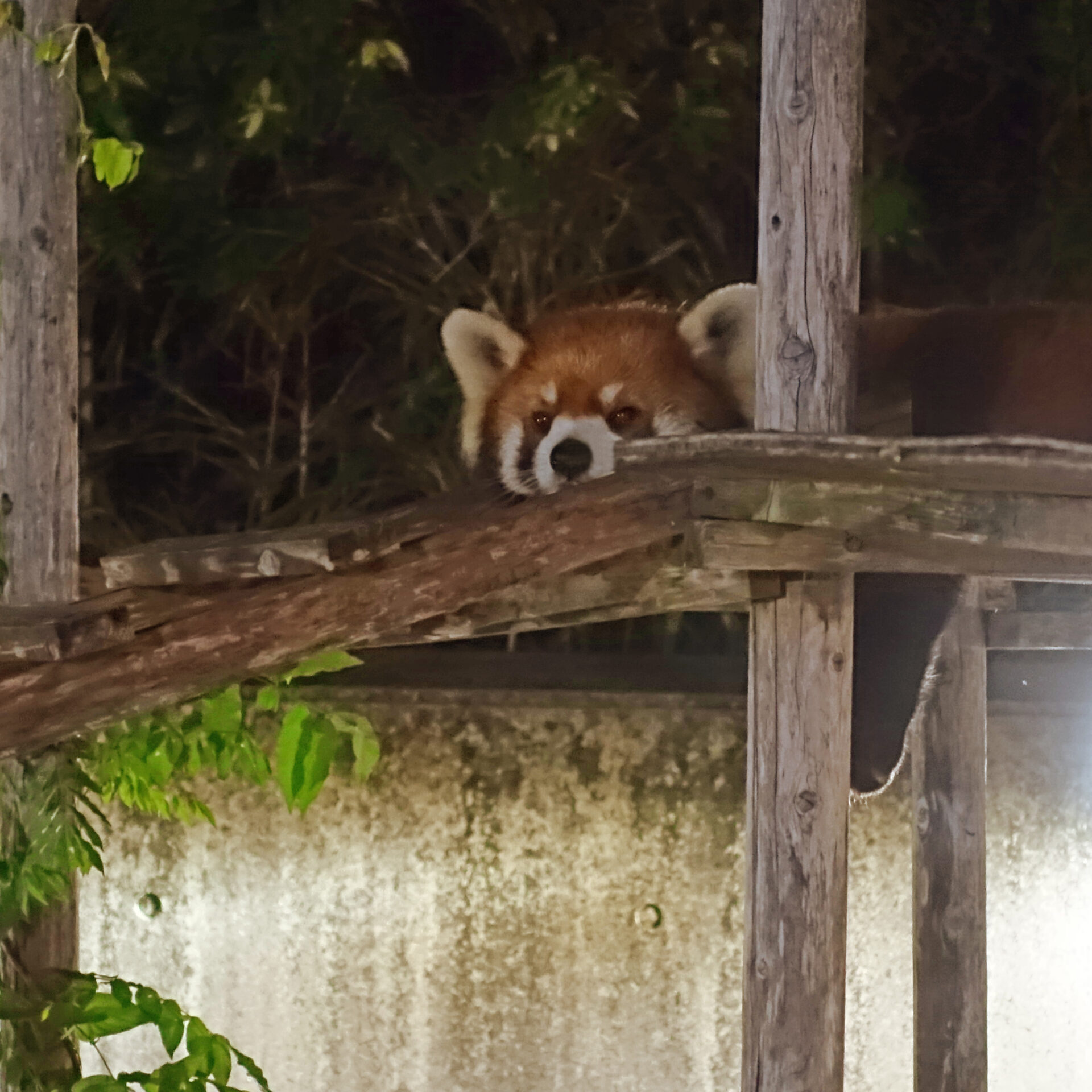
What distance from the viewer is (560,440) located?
243 cm

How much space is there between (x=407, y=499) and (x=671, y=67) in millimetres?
1633

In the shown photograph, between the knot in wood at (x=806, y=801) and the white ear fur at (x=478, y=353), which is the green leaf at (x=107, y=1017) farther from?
the white ear fur at (x=478, y=353)

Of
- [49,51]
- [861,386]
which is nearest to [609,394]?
[861,386]

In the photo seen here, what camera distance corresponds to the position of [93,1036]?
212 cm

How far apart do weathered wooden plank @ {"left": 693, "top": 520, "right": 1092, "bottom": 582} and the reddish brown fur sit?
0.60m

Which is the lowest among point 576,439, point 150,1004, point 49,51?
point 150,1004

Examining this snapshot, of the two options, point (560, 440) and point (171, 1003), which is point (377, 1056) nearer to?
point (171, 1003)

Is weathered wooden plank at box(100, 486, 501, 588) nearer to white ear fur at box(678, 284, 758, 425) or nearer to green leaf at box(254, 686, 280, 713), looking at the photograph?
green leaf at box(254, 686, 280, 713)

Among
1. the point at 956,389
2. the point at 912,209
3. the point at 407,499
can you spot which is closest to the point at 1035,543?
the point at 956,389

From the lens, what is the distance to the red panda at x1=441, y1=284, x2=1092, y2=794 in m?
2.36

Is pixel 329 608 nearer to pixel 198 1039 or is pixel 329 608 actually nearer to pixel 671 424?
pixel 198 1039

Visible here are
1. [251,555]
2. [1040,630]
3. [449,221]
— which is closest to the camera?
[251,555]

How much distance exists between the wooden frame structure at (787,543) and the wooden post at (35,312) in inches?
26.9

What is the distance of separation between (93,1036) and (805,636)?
1407mm
